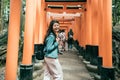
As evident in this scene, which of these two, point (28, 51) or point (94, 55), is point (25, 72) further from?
point (94, 55)

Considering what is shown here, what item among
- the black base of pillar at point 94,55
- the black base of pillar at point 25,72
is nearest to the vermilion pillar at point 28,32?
the black base of pillar at point 25,72

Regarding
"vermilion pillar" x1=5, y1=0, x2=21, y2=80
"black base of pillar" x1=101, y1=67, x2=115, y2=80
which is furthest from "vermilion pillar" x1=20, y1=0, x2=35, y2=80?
"black base of pillar" x1=101, y1=67, x2=115, y2=80

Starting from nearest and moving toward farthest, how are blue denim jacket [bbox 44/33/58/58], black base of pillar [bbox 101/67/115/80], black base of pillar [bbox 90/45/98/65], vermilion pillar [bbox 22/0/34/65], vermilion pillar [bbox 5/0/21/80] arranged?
blue denim jacket [bbox 44/33/58/58]
vermilion pillar [bbox 5/0/21/80]
black base of pillar [bbox 101/67/115/80]
vermilion pillar [bbox 22/0/34/65]
black base of pillar [bbox 90/45/98/65]

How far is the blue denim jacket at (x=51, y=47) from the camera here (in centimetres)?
404

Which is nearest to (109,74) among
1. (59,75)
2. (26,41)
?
(59,75)

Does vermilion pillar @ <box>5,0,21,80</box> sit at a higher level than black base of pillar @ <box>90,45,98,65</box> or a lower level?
higher

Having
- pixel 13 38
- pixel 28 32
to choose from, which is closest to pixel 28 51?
pixel 28 32

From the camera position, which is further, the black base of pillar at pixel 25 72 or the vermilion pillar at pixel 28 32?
the vermilion pillar at pixel 28 32

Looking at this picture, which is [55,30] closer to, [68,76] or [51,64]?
[51,64]

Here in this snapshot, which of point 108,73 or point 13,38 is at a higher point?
point 13,38

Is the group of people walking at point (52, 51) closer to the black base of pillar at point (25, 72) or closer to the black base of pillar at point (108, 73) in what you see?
the black base of pillar at point (25, 72)

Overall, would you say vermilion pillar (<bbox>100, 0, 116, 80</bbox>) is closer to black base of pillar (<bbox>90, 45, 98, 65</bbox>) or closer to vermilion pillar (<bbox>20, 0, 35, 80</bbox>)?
vermilion pillar (<bbox>20, 0, 35, 80</bbox>)

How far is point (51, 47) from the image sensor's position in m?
4.04

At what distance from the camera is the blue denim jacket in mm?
4045
